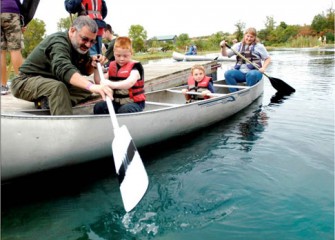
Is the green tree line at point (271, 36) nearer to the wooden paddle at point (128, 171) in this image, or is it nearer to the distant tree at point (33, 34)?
the distant tree at point (33, 34)

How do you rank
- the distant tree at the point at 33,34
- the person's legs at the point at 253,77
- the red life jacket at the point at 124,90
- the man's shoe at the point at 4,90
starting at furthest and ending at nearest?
the distant tree at the point at 33,34 < the person's legs at the point at 253,77 < the man's shoe at the point at 4,90 < the red life jacket at the point at 124,90

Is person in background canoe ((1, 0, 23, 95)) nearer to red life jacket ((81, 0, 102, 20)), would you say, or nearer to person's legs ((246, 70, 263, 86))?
red life jacket ((81, 0, 102, 20))

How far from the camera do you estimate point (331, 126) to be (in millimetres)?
4906

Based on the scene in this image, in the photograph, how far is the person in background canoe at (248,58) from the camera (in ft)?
20.7

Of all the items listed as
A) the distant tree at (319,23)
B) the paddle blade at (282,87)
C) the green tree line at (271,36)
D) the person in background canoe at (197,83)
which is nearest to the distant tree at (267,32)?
the green tree line at (271,36)

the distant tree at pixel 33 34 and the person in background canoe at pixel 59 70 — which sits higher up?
the distant tree at pixel 33 34

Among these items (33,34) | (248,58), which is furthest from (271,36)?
(248,58)

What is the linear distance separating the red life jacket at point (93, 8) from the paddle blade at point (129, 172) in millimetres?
2657

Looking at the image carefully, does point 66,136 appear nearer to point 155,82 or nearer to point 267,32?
point 155,82

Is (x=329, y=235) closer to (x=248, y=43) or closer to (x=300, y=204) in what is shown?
(x=300, y=204)

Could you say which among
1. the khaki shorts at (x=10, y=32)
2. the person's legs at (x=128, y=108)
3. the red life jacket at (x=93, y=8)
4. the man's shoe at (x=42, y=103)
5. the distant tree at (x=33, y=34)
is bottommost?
the person's legs at (x=128, y=108)

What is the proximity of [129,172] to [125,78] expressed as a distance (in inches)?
54.3

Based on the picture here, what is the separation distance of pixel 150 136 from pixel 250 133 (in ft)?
5.89

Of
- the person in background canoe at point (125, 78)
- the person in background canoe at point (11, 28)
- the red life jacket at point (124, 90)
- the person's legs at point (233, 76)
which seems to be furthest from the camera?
the person's legs at point (233, 76)
